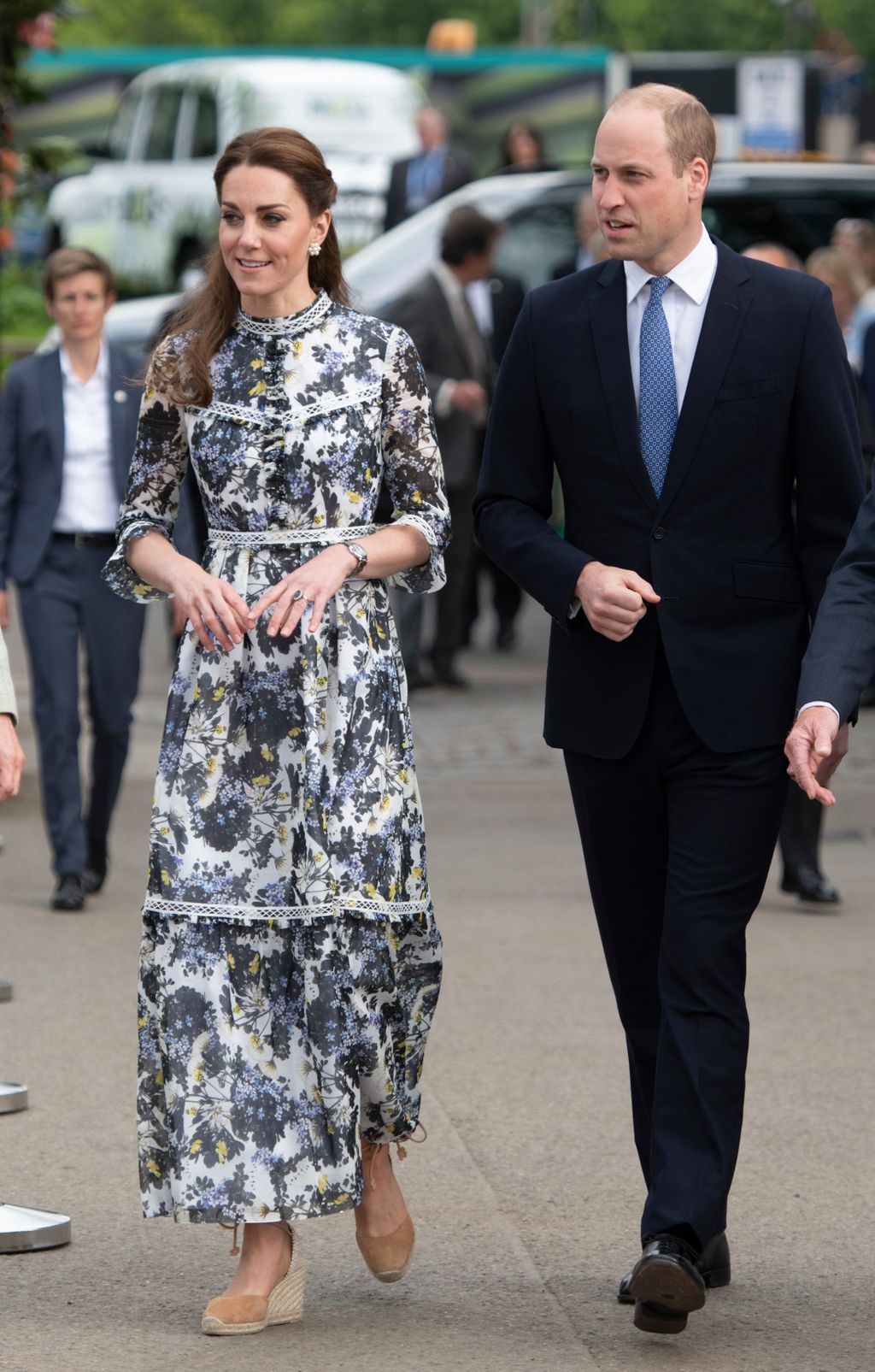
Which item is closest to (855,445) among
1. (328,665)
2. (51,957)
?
(328,665)

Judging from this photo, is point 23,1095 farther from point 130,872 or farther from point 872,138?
point 872,138

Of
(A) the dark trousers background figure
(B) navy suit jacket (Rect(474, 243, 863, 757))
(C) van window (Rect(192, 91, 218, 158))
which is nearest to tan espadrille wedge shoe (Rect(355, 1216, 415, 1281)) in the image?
(B) navy suit jacket (Rect(474, 243, 863, 757))

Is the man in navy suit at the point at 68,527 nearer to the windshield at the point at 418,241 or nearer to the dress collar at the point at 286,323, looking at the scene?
the dress collar at the point at 286,323

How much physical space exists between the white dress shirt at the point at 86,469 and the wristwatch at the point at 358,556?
3.92 meters

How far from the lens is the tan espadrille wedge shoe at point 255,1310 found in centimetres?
446

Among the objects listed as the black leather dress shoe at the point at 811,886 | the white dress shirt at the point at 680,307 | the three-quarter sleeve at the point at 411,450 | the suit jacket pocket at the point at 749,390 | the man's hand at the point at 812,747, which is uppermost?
the white dress shirt at the point at 680,307

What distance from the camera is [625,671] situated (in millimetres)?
4531

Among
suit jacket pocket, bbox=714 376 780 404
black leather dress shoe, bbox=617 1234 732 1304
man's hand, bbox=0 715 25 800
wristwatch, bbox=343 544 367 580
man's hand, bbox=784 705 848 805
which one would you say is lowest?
black leather dress shoe, bbox=617 1234 732 1304

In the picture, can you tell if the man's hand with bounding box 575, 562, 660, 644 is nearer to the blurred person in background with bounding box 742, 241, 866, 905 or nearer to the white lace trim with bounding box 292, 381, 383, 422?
Answer: the white lace trim with bounding box 292, 381, 383, 422

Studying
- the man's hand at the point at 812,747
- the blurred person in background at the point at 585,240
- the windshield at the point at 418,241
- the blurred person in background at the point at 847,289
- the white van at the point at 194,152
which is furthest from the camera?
the white van at the point at 194,152

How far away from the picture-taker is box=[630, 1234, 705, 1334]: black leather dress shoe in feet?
13.8

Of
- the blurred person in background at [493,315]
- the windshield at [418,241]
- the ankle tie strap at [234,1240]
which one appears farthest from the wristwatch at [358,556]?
the windshield at [418,241]

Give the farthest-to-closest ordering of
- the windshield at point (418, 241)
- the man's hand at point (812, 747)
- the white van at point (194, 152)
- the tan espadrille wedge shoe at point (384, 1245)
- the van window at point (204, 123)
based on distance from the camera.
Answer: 1. the van window at point (204, 123)
2. the white van at point (194, 152)
3. the windshield at point (418, 241)
4. the tan espadrille wedge shoe at point (384, 1245)
5. the man's hand at point (812, 747)

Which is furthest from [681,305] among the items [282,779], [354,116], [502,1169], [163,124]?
[354,116]
